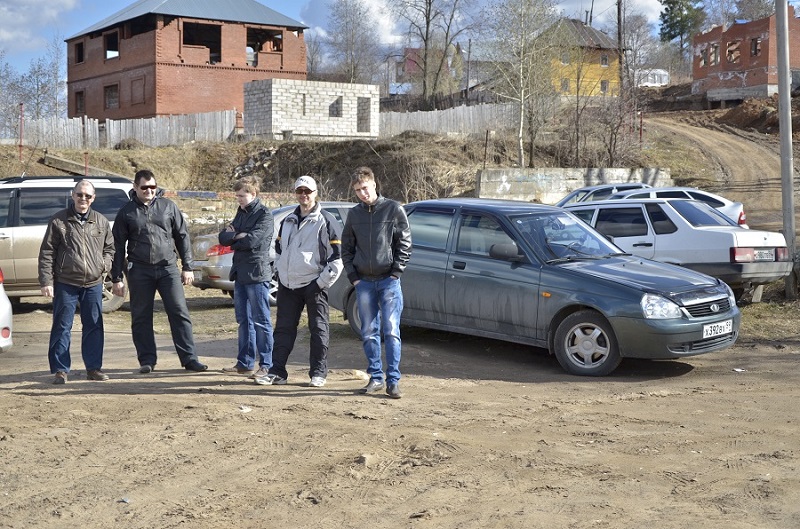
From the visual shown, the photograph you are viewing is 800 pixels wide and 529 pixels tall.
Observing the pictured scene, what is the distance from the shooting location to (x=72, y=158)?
38.4 m

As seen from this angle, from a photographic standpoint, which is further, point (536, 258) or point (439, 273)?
point (439, 273)

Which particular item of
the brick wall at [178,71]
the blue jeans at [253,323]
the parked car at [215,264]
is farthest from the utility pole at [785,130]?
the brick wall at [178,71]

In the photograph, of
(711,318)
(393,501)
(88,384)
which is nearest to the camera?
(393,501)

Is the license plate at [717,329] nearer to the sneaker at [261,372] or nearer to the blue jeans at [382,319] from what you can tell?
the blue jeans at [382,319]

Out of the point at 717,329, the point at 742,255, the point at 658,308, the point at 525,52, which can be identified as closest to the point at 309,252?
the point at 658,308

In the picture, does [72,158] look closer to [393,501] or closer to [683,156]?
[683,156]

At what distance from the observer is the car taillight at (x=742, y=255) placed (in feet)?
41.9

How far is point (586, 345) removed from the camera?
9.19 meters

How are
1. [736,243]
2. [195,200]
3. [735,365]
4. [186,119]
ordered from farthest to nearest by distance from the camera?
[186,119], [195,200], [736,243], [735,365]

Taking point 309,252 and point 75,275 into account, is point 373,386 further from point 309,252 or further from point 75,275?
point 75,275

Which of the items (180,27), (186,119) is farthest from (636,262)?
(180,27)

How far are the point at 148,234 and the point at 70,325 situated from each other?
3.61ft

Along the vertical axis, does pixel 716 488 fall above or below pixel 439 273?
below

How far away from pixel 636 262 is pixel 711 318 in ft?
3.58
